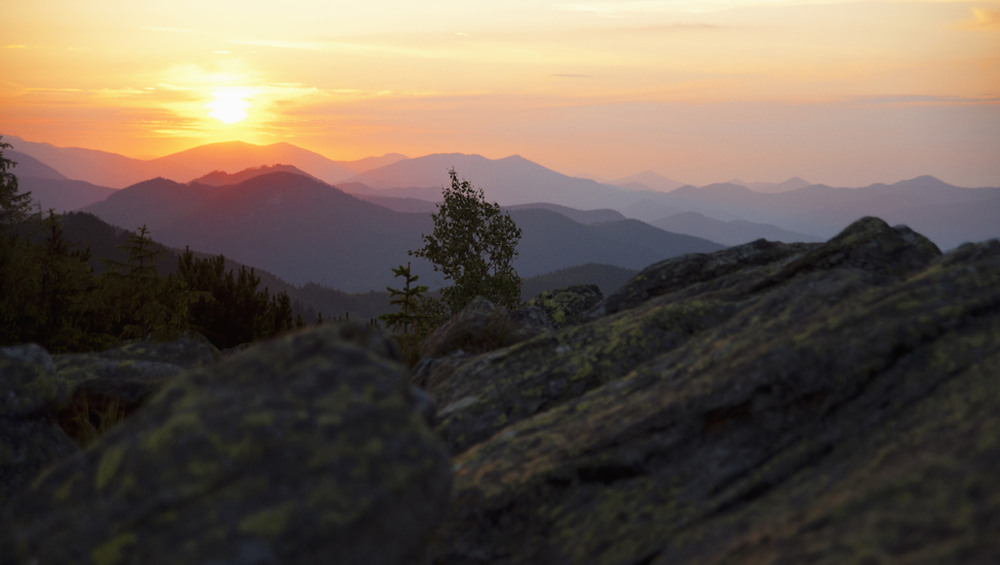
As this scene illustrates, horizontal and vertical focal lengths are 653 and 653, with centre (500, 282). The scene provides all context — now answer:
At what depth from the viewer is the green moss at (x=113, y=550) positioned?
13.5ft

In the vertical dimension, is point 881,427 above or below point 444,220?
below

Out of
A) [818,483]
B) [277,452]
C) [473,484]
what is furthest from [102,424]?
[818,483]

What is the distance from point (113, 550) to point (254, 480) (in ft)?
3.06

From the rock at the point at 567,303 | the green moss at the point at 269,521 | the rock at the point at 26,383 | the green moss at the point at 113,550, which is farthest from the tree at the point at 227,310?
the green moss at the point at 269,521

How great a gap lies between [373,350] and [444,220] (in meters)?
46.9

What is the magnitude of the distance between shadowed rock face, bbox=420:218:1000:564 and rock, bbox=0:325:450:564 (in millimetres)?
1829

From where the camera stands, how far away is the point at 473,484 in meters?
6.66

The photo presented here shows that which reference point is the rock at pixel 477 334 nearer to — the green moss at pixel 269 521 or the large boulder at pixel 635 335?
the large boulder at pixel 635 335

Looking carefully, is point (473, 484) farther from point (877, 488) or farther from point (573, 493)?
point (877, 488)

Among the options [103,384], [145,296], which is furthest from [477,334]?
[145,296]

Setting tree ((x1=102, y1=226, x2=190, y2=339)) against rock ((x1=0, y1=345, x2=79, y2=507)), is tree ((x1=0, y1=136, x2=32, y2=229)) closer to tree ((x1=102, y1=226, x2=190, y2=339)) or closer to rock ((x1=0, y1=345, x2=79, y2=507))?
tree ((x1=102, y1=226, x2=190, y2=339))

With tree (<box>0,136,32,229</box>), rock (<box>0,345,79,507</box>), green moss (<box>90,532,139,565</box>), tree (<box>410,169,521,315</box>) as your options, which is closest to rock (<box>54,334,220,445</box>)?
rock (<box>0,345,79,507</box>)

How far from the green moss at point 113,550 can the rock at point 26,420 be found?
25.9ft

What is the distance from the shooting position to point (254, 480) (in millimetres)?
4312
